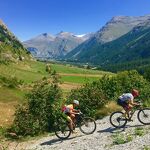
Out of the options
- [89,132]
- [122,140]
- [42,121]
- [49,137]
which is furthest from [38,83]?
[122,140]

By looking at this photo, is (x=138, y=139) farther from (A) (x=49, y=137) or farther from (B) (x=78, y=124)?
(A) (x=49, y=137)

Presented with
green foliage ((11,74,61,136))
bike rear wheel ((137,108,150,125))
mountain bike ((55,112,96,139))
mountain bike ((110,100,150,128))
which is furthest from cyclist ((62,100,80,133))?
green foliage ((11,74,61,136))

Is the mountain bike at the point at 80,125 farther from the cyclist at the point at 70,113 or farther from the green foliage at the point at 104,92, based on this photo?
the green foliage at the point at 104,92

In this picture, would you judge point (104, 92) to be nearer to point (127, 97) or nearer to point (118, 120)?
point (118, 120)

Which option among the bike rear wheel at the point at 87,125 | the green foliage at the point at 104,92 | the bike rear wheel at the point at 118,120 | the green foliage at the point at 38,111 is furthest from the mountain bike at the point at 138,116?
the green foliage at the point at 104,92

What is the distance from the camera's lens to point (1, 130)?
35938 mm

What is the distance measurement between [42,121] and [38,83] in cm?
593

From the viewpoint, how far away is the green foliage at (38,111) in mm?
34188

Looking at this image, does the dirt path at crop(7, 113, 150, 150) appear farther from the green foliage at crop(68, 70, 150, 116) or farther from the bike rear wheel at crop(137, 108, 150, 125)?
the green foliage at crop(68, 70, 150, 116)

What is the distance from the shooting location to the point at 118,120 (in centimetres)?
2961

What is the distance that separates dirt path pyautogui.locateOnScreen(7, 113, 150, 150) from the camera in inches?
964

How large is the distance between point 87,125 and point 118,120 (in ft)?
8.58

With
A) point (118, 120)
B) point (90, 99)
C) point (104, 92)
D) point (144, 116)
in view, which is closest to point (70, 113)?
point (118, 120)

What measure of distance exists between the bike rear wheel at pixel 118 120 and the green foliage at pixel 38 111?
7116mm
